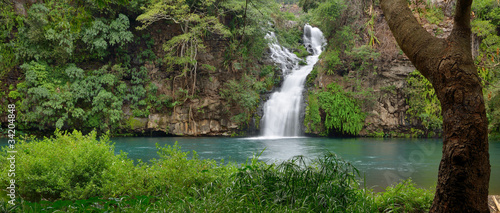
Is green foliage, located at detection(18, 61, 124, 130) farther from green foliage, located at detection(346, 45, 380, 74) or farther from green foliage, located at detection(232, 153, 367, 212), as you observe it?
green foliage, located at detection(232, 153, 367, 212)

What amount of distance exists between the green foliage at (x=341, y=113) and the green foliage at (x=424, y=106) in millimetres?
2899

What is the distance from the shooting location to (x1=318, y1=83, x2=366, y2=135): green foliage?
17.8 m

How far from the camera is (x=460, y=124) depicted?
7.08 ft

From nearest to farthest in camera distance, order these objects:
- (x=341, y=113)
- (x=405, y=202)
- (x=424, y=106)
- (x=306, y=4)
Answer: (x=405, y=202) → (x=306, y=4) → (x=424, y=106) → (x=341, y=113)

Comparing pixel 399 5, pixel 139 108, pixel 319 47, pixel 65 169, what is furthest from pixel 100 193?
pixel 319 47

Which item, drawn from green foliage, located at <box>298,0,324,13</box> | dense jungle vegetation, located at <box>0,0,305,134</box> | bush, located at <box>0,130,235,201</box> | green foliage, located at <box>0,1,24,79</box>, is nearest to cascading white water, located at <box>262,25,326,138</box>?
dense jungle vegetation, located at <box>0,0,305,134</box>

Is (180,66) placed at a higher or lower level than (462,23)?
higher

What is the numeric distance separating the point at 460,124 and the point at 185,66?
52.8 ft

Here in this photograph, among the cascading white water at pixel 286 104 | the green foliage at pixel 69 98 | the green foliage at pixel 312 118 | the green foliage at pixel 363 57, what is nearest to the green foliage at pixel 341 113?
the green foliage at pixel 312 118

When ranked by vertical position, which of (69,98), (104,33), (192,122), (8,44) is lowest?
(192,122)

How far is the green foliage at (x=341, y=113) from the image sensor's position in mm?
17750

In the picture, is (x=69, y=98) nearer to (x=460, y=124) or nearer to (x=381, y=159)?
(x=381, y=159)

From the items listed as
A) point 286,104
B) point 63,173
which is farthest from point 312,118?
point 63,173

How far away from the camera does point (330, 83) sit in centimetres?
1911
